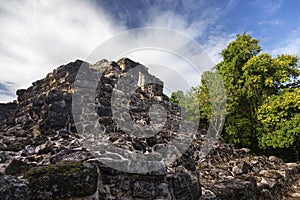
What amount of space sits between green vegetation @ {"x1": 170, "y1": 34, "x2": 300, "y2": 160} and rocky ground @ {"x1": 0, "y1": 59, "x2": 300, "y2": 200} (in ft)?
11.1

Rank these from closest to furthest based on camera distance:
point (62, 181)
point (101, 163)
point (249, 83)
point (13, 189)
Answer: point (13, 189), point (62, 181), point (101, 163), point (249, 83)

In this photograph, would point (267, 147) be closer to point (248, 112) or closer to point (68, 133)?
point (248, 112)

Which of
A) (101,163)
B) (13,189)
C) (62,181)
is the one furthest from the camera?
(101,163)

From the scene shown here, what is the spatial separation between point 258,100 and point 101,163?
13.2 m

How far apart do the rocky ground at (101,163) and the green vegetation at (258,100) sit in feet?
11.1

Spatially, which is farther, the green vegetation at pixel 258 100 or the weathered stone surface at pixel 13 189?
the green vegetation at pixel 258 100

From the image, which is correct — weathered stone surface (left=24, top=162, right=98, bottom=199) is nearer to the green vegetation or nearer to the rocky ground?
the rocky ground

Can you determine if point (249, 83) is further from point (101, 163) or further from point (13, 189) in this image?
point (13, 189)

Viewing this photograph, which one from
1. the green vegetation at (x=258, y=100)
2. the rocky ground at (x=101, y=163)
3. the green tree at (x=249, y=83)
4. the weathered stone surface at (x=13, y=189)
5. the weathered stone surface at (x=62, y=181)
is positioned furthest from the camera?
the green tree at (x=249, y=83)

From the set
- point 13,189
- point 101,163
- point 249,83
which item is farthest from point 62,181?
point 249,83

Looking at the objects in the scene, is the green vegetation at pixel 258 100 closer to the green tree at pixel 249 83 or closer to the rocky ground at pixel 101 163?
the green tree at pixel 249 83

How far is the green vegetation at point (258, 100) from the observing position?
11742 mm

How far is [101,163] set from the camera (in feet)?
7.48

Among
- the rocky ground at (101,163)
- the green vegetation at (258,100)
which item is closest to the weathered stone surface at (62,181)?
the rocky ground at (101,163)
